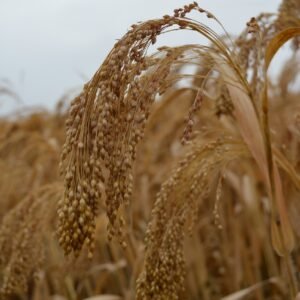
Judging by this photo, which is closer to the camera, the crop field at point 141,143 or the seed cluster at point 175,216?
the crop field at point 141,143

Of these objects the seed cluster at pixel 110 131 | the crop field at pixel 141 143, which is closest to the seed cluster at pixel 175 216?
the crop field at pixel 141 143

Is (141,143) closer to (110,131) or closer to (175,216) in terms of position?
(175,216)

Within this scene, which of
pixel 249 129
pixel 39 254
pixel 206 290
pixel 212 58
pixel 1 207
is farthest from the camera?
pixel 1 207

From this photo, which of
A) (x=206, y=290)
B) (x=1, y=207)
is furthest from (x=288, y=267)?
(x=1, y=207)

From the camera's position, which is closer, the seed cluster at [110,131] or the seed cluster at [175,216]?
the seed cluster at [110,131]

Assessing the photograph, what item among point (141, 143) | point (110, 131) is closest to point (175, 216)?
point (141, 143)

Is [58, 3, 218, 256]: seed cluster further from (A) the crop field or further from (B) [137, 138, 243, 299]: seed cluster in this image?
(B) [137, 138, 243, 299]: seed cluster

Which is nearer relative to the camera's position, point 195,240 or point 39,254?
point 39,254

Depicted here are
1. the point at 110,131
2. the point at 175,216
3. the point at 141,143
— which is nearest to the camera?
the point at 110,131

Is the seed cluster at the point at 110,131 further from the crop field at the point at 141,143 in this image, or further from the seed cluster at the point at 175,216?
the seed cluster at the point at 175,216

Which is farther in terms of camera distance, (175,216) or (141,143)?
(141,143)

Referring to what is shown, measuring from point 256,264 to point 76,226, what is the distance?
102 inches

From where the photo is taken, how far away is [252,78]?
194cm

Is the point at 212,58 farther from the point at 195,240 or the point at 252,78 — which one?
the point at 195,240
